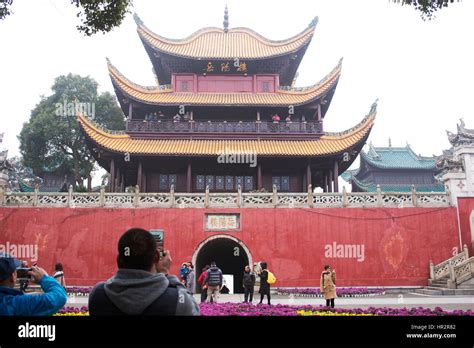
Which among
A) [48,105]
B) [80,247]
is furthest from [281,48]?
[48,105]

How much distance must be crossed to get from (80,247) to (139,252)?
15582mm

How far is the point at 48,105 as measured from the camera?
28578 millimetres

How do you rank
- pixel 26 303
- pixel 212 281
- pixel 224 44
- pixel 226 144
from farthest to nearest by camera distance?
1. pixel 224 44
2. pixel 226 144
3. pixel 212 281
4. pixel 26 303

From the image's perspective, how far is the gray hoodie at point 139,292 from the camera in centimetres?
204

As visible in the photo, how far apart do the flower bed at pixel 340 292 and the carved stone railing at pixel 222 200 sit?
11.1 ft

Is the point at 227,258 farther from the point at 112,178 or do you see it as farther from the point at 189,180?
the point at 112,178

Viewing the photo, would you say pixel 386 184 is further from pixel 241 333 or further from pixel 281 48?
pixel 241 333

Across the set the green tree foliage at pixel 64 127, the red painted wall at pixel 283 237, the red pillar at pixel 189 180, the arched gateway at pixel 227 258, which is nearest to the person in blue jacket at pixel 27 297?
the red painted wall at pixel 283 237

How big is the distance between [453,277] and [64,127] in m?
24.3

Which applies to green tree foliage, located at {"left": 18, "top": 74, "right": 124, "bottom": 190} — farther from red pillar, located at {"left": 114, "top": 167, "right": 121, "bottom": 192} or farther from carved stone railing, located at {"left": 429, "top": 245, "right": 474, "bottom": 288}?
carved stone railing, located at {"left": 429, "top": 245, "right": 474, "bottom": 288}

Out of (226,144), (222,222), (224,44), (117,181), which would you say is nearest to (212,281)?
(222,222)

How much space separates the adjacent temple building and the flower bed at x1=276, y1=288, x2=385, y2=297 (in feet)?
16.2

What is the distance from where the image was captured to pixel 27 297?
2.35 metres

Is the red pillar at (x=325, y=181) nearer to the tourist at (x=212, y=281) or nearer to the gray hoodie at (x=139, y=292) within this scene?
the tourist at (x=212, y=281)
